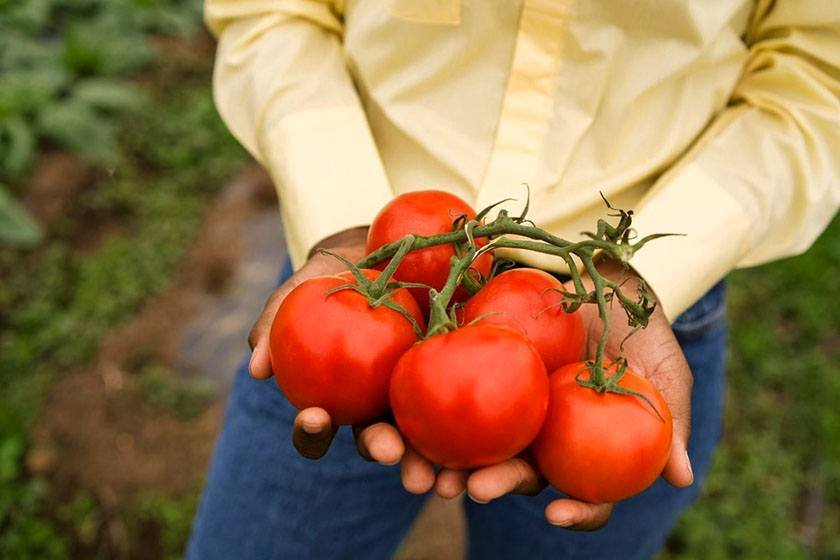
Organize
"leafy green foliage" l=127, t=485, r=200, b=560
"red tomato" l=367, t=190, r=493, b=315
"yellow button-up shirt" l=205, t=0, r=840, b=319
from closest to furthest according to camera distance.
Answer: "red tomato" l=367, t=190, r=493, b=315 < "yellow button-up shirt" l=205, t=0, r=840, b=319 < "leafy green foliage" l=127, t=485, r=200, b=560

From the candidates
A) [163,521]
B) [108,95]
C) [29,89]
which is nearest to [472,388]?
[163,521]

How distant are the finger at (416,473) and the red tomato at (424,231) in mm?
222

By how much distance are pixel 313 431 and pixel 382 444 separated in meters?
0.10

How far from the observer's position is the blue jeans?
1.51 m

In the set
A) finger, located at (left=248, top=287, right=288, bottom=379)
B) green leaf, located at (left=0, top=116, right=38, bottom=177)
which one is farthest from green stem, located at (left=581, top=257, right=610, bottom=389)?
green leaf, located at (left=0, top=116, right=38, bottom=177)

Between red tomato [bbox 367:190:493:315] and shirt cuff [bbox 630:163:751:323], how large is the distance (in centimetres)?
34

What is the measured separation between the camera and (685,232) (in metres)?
1.45

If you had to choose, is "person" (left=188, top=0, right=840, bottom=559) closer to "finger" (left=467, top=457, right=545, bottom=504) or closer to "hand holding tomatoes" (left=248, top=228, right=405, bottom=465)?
"hand holding tomatoes" (left=248, top=228, right=405, bottom=465)

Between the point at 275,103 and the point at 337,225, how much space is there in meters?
0.27

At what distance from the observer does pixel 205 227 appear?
139 inches

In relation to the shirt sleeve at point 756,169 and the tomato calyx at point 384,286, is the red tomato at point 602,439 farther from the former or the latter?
the shirt sleeve at point 756,169

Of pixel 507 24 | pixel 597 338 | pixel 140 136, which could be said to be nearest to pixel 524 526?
pixel 597 338

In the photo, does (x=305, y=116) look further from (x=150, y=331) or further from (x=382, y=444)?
(x=150, y=331)

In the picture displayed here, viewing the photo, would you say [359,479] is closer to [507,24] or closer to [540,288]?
[540,288]
